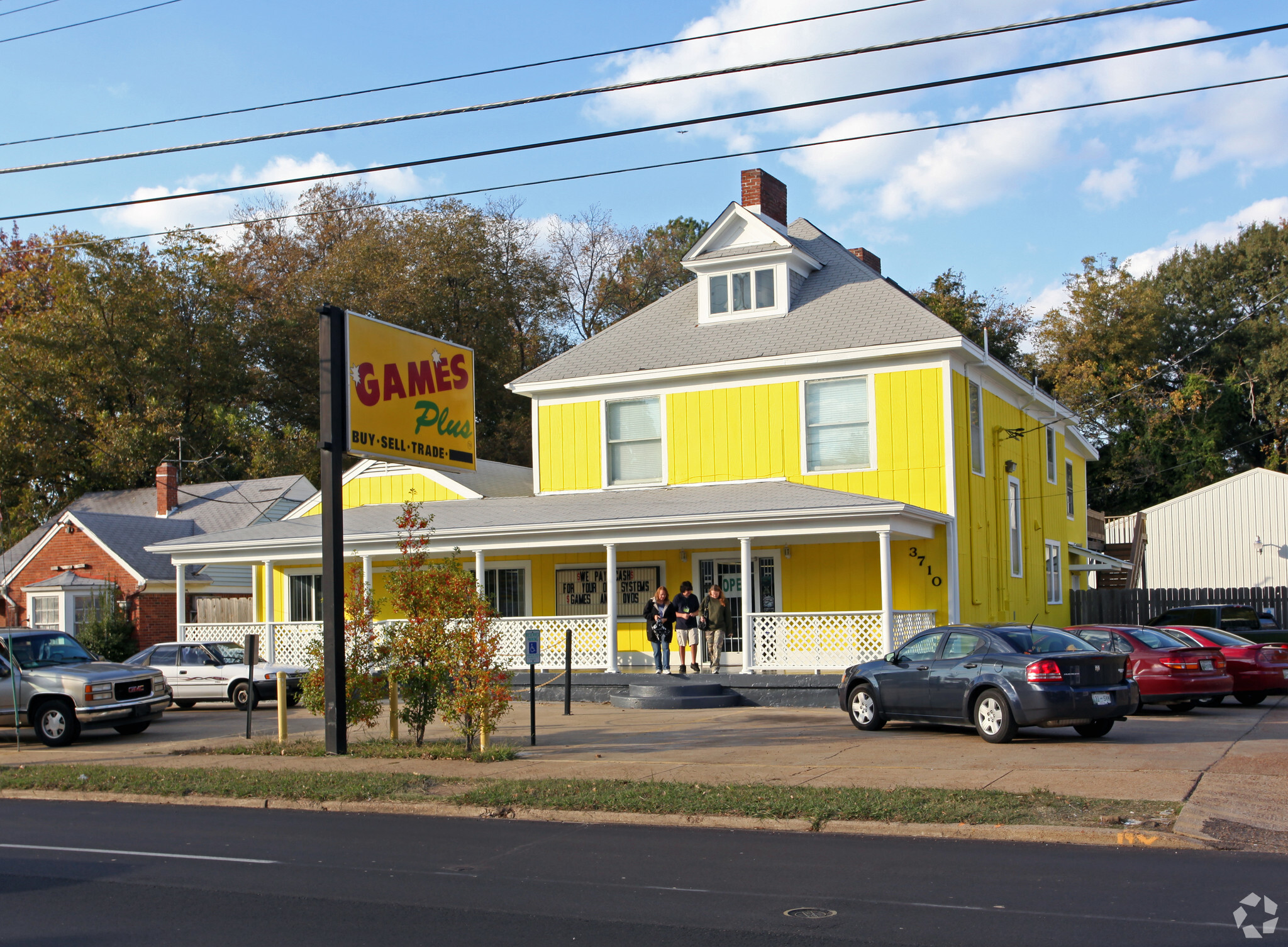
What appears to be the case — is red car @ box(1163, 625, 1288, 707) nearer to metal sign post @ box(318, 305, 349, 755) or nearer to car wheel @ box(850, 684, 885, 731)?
car wheel @ box(850, 684, 885, 731)

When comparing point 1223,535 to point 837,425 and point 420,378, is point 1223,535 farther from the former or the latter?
point 420,378

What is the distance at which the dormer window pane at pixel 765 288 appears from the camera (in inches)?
1017

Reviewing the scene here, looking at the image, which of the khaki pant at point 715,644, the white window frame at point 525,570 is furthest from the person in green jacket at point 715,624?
the white window frame at point 525,570

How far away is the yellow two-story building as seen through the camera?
22.3m

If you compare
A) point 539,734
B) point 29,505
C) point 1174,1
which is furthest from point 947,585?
point 29,505

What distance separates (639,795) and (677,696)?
9808 millimetres

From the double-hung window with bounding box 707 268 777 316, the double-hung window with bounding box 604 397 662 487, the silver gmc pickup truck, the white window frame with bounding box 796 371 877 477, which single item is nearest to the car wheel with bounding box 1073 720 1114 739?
the white window frame with bounding box 796 371 877 477

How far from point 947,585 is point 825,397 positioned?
4355 mm

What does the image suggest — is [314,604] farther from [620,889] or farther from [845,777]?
[620,889]

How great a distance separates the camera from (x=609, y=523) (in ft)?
73.7

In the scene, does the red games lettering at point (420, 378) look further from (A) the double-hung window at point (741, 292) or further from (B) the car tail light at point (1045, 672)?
(A) the double-hung window at point (741, 292)

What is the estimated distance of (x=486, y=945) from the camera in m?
6.57

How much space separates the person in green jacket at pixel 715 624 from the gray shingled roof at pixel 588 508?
5.68ft

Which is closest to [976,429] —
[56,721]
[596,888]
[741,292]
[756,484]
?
[756,484]
